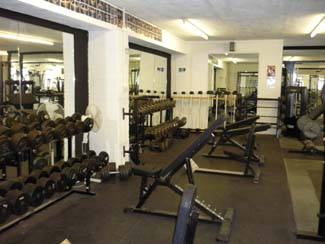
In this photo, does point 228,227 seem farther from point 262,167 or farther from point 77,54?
point 77,54

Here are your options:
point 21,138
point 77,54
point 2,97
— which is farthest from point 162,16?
point 21,138

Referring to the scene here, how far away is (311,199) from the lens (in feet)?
13.0

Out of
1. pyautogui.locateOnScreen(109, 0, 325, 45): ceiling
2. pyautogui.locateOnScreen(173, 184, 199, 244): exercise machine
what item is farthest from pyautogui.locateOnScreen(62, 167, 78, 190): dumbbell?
pyautogui.locateOnScreen(173, 184, 199, 244): exercise machine

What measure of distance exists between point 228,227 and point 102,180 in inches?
80.1

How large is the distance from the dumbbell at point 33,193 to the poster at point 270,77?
6.77 metres

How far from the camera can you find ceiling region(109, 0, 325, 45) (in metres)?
4.52

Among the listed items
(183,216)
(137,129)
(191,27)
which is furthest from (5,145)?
(191,27)

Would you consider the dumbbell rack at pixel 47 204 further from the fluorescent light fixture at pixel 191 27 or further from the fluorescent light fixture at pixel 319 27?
the fluorescent light fixture at pixel 319 27

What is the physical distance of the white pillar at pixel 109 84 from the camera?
183 inches

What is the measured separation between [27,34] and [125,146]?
2.05m

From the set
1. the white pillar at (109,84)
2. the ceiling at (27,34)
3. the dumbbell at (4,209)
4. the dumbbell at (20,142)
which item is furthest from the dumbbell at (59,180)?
the ceiling at (27,34)

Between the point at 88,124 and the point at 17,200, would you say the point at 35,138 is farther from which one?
the point at 88,124

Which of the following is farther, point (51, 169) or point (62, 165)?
point (62, 165)

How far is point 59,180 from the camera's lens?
11.2 ft
